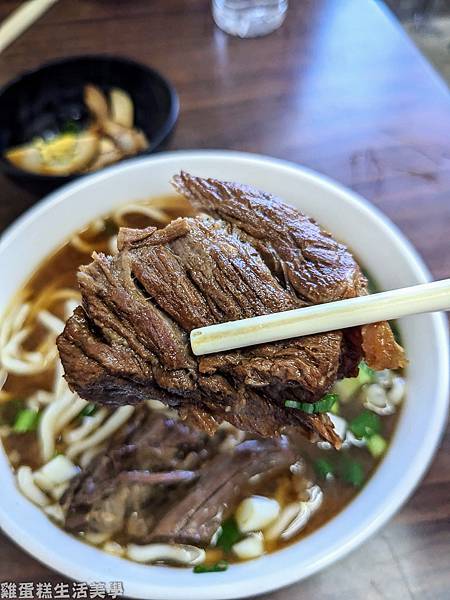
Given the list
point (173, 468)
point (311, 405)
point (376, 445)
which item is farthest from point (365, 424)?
point (173, 468)

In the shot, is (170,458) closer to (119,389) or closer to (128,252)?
(119,389)

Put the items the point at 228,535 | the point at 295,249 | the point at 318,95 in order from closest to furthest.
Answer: the point at 295,249
the point at 228,535
the point at 318,95

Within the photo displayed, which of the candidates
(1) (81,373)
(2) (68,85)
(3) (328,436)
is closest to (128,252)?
(1) (81,373)

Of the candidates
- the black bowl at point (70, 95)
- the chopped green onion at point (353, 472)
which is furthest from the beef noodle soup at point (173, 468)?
the black bowl at point (70, 95)

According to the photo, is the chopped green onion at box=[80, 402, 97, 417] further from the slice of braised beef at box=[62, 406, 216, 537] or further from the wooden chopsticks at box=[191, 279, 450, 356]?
the wooden chopsticks at box=[191, 279, 450, 356]

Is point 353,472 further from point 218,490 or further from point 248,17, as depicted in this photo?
point 248,17
